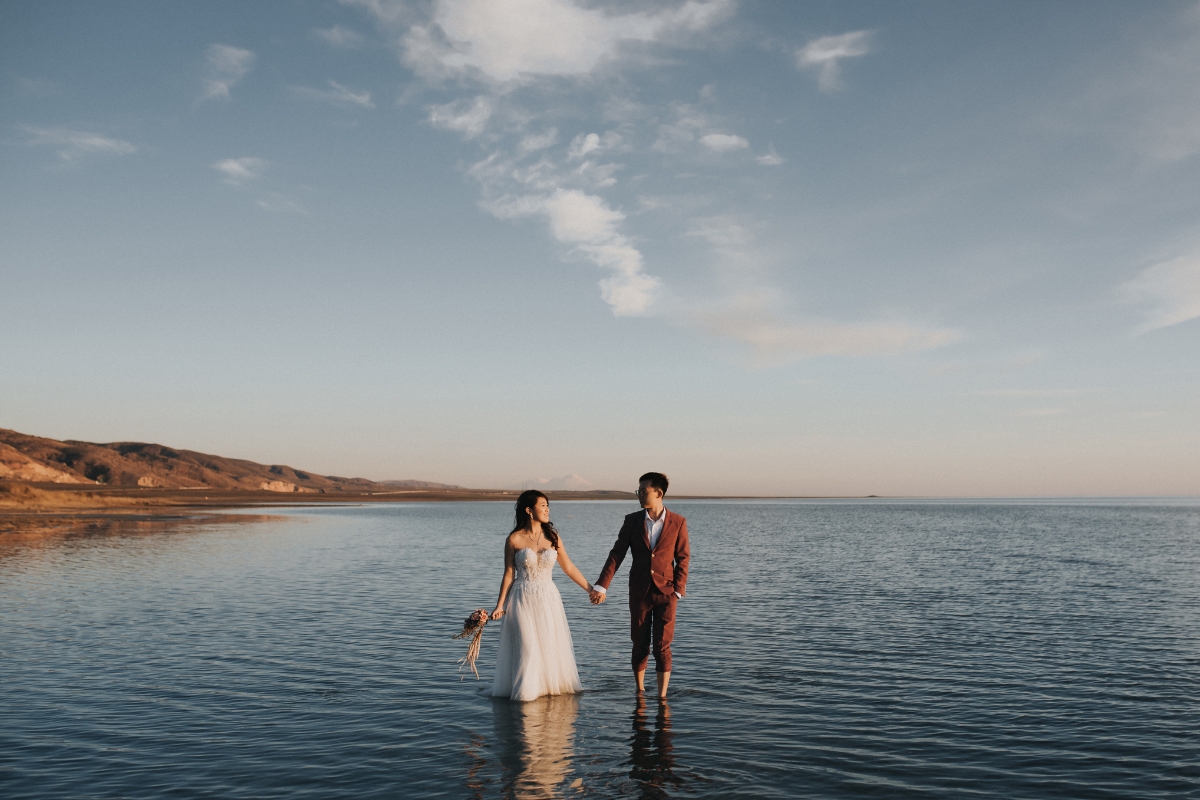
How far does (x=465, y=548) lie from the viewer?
46.5 metres

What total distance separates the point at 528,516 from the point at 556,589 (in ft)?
3.94

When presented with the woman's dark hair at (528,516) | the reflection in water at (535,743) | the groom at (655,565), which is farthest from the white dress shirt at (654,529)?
the reflection in water at (535,743)

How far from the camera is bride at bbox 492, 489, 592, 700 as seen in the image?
37.7 ft

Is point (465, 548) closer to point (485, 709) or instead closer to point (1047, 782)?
point (485, 709)

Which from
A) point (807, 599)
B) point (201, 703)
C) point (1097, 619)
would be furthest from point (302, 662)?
point (1097, 619)

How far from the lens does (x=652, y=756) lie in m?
9.33

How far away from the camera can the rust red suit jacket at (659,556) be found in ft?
37.0

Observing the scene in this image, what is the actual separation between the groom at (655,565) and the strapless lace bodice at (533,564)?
829mm

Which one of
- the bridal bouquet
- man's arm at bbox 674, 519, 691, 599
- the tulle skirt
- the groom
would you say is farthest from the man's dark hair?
the bridal bouquet

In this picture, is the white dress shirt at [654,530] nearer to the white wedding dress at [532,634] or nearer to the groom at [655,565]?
the groom at [655,565]

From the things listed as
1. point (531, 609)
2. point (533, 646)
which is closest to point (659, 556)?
point (531, 609)

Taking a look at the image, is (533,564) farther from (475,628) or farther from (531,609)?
(475,628)

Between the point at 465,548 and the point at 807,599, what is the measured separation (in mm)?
26672

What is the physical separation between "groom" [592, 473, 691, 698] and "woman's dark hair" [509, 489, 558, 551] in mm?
950
